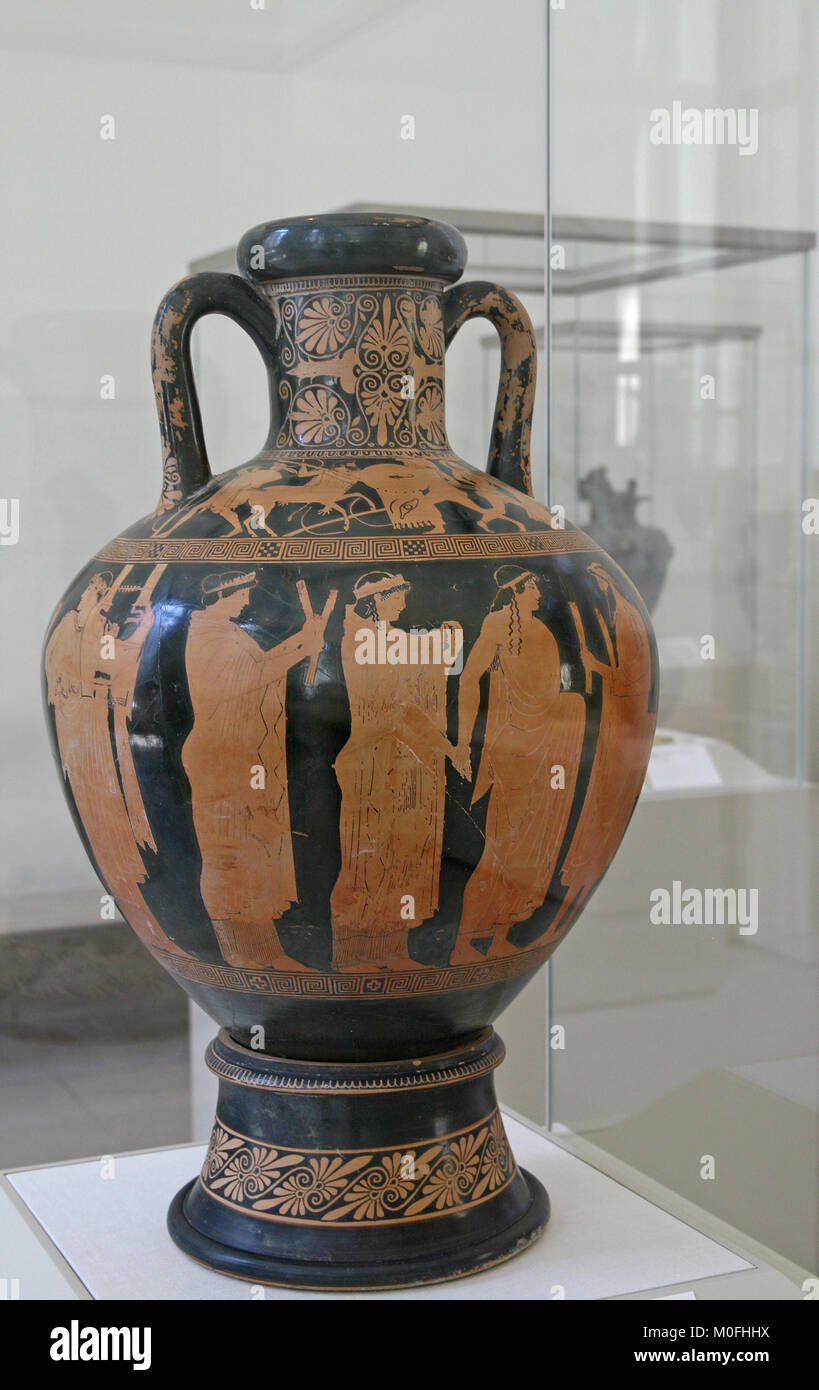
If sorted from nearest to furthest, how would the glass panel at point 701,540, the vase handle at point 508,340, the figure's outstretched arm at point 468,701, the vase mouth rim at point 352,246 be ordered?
the figure's outstretched arm at point 468,701 → the vase mouth rim at point 352,246 → the vase handle at point 508,340 → the glass panel at point 701,540

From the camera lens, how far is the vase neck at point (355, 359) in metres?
1.46

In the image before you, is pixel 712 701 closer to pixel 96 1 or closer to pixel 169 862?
pixel 169 862

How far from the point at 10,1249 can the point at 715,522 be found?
1251mm

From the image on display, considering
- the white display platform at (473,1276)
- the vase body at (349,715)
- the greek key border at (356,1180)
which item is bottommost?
the white display platform at (473,1276)

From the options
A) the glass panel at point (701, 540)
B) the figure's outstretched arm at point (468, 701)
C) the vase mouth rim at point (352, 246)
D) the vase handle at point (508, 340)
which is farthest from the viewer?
the glass panel at point (701, 540)

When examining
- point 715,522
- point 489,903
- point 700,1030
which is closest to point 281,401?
point 489,903

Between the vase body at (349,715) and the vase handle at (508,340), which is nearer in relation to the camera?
the vase body at (349,715)

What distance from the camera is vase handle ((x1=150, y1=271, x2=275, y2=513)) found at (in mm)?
1459

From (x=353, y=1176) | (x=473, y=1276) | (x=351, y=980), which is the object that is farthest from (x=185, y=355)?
(x=473, y=1276)

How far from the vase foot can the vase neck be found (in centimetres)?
A: 58

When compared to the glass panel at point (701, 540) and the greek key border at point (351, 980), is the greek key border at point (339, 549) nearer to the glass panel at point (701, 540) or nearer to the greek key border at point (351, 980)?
the greek key border at point (351, 980)

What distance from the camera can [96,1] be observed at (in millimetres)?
2119

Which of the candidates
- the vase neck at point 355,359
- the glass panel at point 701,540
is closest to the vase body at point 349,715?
the vase neck at point 355,359

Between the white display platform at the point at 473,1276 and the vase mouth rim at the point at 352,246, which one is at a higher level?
the vase mouth rim at the point at 352,246
